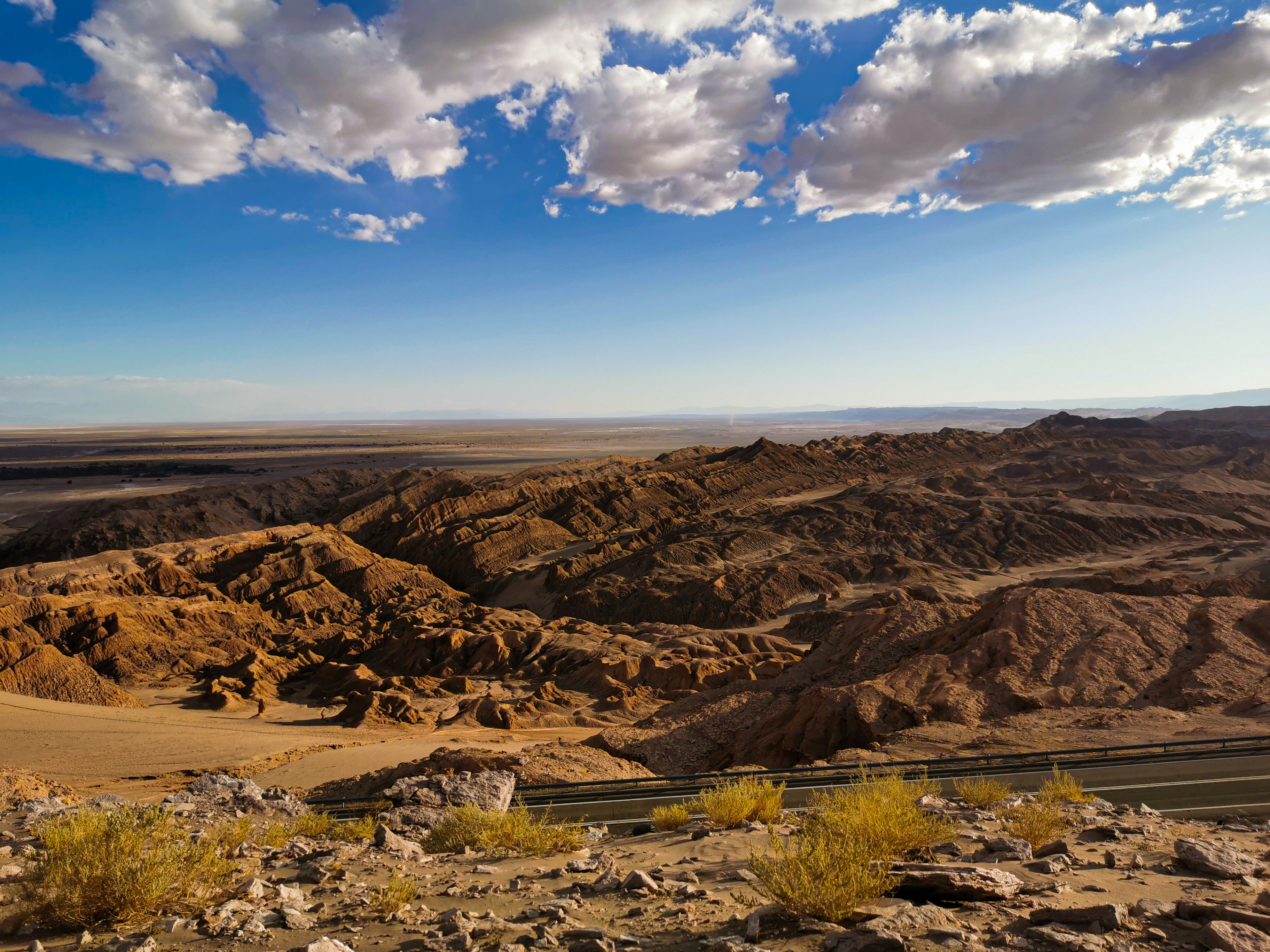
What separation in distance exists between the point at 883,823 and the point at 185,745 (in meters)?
20.9

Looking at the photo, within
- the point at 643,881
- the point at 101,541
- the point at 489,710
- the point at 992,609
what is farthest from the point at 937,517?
the point at 101,541

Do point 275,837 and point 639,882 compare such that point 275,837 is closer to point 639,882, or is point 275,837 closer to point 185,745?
point 639,882

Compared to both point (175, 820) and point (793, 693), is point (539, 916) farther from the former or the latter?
point (793, 693)

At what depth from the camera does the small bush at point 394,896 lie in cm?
661

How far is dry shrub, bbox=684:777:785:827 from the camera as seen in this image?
9.70 metres

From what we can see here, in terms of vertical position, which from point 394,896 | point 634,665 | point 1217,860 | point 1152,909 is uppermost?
point 1152,909

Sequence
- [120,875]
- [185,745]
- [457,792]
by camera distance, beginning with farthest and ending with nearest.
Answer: [185,745]
[457,792]
[120,875]

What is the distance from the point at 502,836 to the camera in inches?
359

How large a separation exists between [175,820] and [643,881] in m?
7.64

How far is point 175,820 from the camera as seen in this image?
10430mm

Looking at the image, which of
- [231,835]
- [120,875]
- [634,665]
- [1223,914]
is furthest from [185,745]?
[1223,914]

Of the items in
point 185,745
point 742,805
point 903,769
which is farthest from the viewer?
point 185,745

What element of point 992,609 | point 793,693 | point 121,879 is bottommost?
point 793,693

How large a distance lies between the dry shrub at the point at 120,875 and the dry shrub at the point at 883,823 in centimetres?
609
